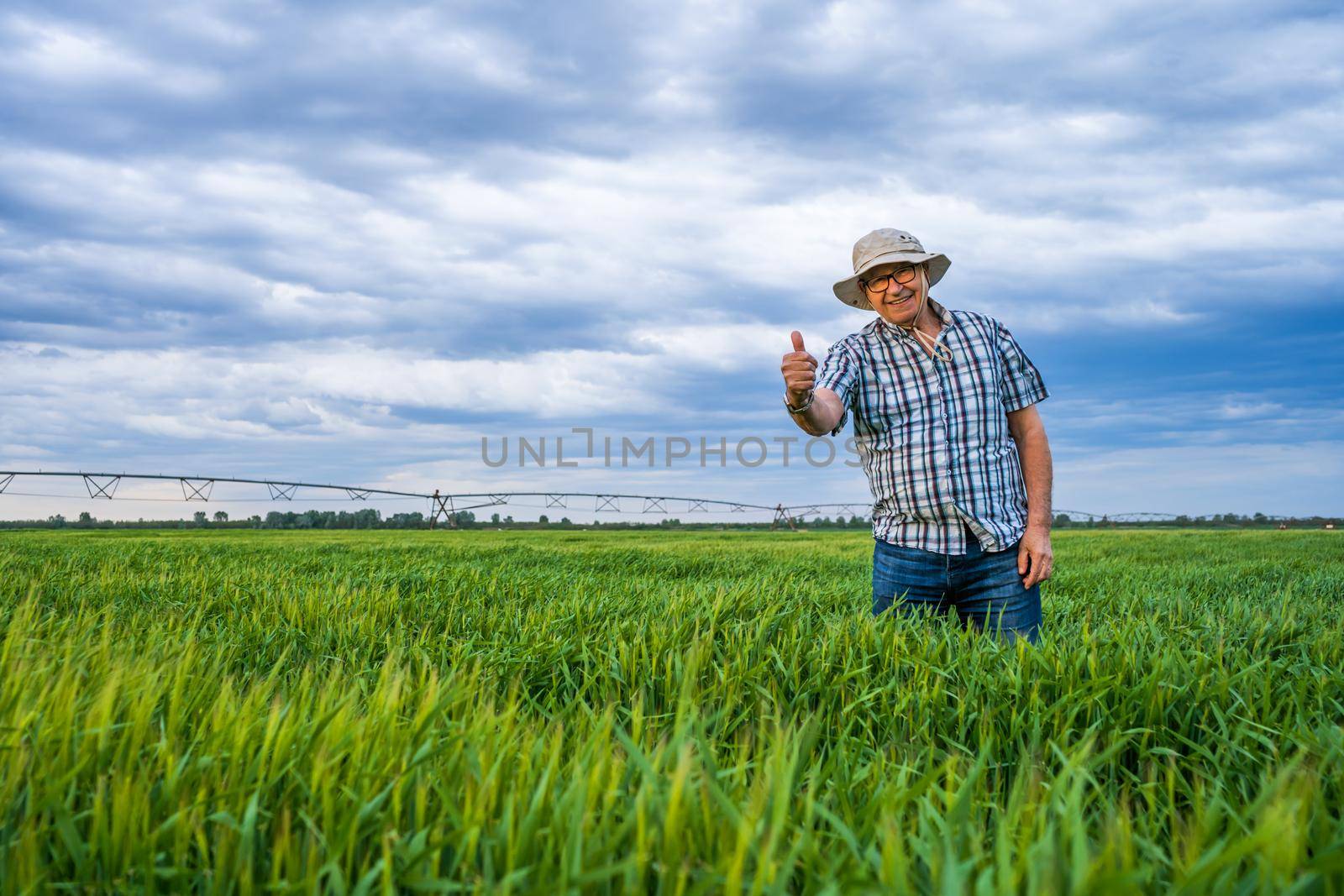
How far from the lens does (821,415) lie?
3.79 m

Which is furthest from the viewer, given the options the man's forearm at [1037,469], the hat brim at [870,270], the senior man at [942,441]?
the man's forearm at [1037,469]

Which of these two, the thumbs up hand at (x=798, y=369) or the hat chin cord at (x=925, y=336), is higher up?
the hat chin cord at (x=925, y=336)

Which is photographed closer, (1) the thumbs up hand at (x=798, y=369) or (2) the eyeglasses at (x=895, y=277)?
(1) the thumbs up hand at (x=798, y=369)

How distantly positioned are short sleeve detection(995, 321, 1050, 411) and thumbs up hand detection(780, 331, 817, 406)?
133 centimetres

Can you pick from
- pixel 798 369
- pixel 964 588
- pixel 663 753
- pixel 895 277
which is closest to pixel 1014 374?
pixel 895 277

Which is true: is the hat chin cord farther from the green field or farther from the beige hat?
the green field

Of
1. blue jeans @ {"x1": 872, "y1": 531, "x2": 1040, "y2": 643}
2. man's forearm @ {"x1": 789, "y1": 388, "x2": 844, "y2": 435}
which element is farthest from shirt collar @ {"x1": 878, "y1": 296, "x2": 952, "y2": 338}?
blue jeans @ {"x1": 872, "y1": 531, "x2": 1040, "y2": 643}

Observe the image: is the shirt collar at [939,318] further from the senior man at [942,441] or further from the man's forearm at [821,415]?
the man's forearm at [821,415]

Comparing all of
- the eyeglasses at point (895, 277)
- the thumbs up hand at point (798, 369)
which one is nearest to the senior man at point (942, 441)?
the eyeglasses at point (895, 277)

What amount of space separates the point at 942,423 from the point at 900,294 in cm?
67

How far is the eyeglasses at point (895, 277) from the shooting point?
4047mm

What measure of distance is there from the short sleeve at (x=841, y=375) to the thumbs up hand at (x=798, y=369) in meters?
0.41

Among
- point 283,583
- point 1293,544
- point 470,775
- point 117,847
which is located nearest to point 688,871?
point 470,775

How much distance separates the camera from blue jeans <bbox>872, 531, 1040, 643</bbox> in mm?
4094
